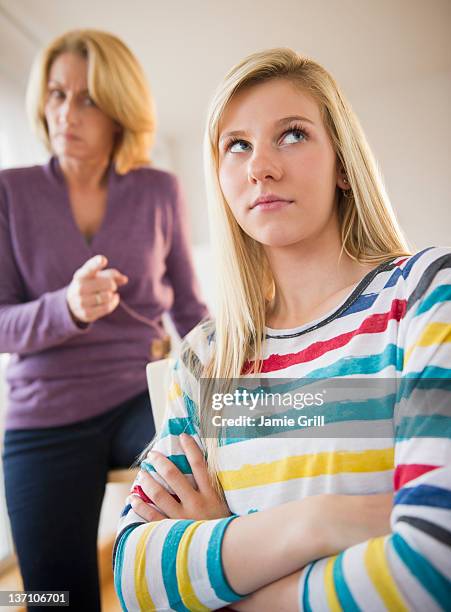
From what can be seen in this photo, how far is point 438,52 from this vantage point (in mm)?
2918

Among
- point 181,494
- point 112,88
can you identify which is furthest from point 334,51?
point 181,494

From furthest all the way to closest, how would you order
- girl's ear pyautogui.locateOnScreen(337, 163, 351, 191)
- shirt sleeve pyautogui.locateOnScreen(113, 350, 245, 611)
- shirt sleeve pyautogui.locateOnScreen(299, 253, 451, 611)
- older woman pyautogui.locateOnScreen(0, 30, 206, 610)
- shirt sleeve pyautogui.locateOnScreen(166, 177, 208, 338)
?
1. shirt sleeve pyautogui.locateOnScreen(166, 177, 208, 338)
2. older woman pyautogui.locateOnScreen(0, 30, 206, 610)
3. girl's ear pyautogui.locateOnScreen(337, 163, 351, 191)
4. shirt sleeve pyautogui.locateOnScreen(113, 350, 245, 611)
5. shirt sleeve pyautogui.locateOnScreen(299, 253, 451, 611)

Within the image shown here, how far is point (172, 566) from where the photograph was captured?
629 mm

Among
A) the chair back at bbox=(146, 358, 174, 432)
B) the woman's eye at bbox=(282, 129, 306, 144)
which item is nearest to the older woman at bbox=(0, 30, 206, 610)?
the chair back at bbox=(146, 358, 174, 432)

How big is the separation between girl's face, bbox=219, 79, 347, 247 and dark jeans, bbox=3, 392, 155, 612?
60 centimetres

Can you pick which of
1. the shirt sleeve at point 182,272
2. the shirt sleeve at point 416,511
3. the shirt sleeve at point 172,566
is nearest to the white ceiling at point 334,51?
the shirt sleeve at point 182,272

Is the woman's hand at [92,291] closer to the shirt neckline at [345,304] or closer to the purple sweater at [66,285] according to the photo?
the purple sweater at [66,285]

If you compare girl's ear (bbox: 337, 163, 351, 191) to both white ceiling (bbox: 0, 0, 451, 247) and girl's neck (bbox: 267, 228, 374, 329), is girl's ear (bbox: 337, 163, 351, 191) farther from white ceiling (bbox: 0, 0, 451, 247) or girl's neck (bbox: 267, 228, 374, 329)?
white ceiling (bbox: 0, 0, 451, 247)

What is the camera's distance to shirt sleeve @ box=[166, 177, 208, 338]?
56.7 inches

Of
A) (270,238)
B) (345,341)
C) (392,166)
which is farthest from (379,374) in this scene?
(392,166)

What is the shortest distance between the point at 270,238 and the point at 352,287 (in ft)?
0.45

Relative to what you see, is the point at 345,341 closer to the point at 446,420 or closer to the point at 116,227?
the point at 446,420

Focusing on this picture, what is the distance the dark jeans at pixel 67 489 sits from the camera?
1.10 metres

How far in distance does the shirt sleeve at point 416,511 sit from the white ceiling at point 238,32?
215cm
